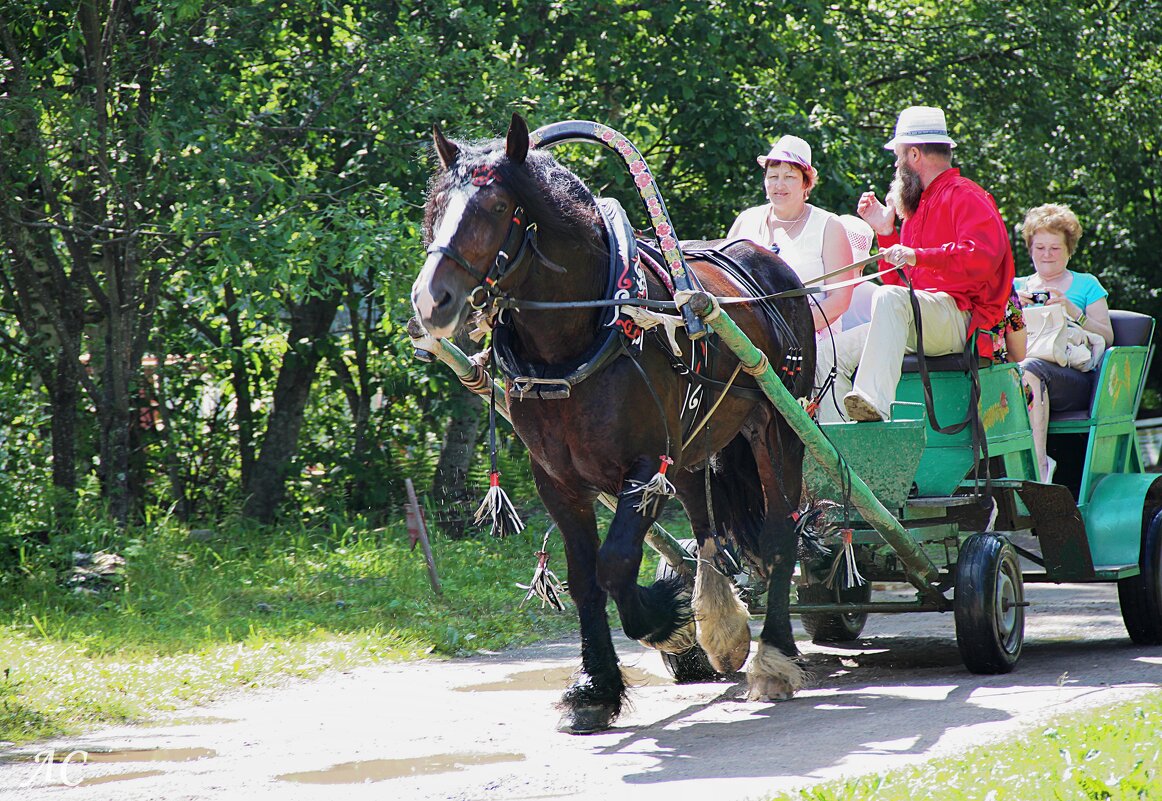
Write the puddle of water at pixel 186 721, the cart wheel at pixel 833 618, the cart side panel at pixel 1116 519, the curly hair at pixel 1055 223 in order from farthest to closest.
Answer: the curly hair at pixel 1055 223, the cart wheel at pixel 833 618, the cart side panel at pixel 1116 519, the puddle of water at pixel 186 721

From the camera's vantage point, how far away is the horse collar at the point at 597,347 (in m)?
4.78

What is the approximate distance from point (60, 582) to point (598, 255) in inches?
184

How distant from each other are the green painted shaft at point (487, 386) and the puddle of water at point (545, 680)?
0.57 m

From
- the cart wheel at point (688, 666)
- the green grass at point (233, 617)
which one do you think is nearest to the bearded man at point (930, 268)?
the cart wheel at point (688, 666)

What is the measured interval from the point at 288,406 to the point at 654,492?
22.6 ft

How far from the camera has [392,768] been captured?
4594mm

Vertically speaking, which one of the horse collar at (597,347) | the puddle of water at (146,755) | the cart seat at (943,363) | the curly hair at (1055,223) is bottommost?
the puddle of water at (146,755)

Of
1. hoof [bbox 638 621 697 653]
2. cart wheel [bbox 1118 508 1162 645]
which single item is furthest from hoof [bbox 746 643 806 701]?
cart wheel [bbox 1118 508 1162 645]

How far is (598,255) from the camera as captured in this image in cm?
496

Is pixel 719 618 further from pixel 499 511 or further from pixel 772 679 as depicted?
pixel 499 511

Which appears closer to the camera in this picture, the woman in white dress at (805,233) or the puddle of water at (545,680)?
the puddle of water at (545,680)

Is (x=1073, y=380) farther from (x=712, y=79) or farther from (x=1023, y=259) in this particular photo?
(x=1023, y=259)

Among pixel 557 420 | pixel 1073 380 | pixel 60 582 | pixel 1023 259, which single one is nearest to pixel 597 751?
pixel 557 420

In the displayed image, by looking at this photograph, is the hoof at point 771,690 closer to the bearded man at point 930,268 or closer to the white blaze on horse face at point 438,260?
the bearded man at point 930,268
